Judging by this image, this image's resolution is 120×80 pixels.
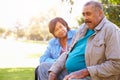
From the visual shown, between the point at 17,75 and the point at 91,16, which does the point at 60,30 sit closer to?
the point at 91,16

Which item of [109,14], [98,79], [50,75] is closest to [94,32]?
[98,79]

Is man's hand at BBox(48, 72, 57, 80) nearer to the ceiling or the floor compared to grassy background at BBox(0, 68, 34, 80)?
nearer to the floor

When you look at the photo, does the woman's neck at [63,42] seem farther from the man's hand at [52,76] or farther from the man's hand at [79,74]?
the man's hand at [79,74]

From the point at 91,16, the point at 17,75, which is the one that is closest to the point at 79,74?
the point at 91,16

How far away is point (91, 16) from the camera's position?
3910mm

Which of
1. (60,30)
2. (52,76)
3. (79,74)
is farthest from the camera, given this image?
(60,30)

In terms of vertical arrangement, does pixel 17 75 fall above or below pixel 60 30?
below

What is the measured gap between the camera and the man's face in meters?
3.90

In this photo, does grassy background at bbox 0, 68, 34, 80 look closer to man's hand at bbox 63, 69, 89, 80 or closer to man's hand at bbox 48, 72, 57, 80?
man's hand at bbox 48, 72, 57, 80

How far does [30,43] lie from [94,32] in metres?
28.6

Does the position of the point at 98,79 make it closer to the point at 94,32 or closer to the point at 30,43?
the point at 94,32

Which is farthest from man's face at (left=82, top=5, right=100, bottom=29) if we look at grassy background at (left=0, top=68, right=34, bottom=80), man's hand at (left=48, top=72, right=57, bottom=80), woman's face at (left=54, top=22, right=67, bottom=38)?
grassy background at (left=0, top=68, right=34, bottom=80)

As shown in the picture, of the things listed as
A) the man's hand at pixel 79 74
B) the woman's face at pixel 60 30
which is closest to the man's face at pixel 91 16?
the man's hand at pixel 79 74

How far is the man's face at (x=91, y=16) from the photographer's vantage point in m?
3.90
